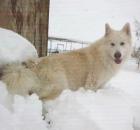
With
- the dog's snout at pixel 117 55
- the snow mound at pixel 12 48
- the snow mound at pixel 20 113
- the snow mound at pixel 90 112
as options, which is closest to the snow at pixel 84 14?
the dog's snout at pixel 117 55

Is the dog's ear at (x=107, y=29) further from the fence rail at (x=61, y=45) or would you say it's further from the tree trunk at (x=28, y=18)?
the tree trunk at (x=28, y=18)

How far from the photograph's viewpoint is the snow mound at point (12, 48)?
2.03m

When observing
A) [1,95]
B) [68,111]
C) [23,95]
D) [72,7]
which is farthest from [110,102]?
[72,7]

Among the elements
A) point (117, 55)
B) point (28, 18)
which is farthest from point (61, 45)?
point (117, 55)

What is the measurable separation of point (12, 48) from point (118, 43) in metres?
0.88

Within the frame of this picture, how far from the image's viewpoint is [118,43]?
261 cm

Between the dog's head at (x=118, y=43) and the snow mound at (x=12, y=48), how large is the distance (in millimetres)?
679

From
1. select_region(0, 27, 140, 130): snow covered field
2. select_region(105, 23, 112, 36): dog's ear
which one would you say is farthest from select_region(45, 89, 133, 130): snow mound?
select_region(105, 23, 112, 36): dog's ear

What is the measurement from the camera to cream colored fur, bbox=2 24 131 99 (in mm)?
2008

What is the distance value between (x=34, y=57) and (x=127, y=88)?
2.43 feet

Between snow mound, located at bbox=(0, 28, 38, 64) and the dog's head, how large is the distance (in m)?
0.68

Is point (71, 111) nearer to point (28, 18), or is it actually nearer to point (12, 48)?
point (12, 48)

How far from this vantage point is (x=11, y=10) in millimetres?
2350

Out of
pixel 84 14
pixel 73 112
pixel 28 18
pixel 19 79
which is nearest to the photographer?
pixel 73 112
